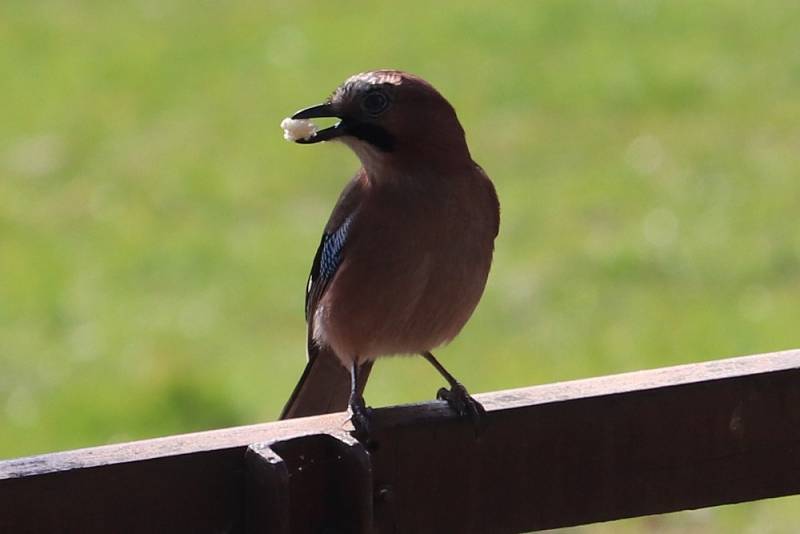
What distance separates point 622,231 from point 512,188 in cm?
81

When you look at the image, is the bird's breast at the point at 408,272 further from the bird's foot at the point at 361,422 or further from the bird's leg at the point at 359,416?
the bird's foot at the point at 361,422

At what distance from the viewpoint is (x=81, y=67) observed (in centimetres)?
1248

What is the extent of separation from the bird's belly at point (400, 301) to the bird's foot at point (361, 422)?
0.72m

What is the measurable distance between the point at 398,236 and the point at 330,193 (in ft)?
19.3

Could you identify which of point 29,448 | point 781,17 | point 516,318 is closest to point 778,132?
point 781,17

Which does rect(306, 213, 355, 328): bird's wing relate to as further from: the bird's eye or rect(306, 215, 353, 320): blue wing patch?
the bird's eye

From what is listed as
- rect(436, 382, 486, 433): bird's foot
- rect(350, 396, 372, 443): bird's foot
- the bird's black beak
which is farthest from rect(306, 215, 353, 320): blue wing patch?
rect(436, 382, 486, 433): bird's foot

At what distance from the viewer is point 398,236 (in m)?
4.36

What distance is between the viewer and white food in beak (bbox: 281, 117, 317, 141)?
4047mm

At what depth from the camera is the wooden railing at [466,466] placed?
116 inches

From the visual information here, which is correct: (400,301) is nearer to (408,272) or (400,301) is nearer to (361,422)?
(408,272)

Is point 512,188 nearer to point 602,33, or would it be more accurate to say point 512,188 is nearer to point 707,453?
point 602,33

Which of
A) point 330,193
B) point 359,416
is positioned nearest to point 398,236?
point 359,416

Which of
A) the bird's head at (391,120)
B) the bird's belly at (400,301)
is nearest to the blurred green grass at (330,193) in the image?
the bird's belly at (400,301)
